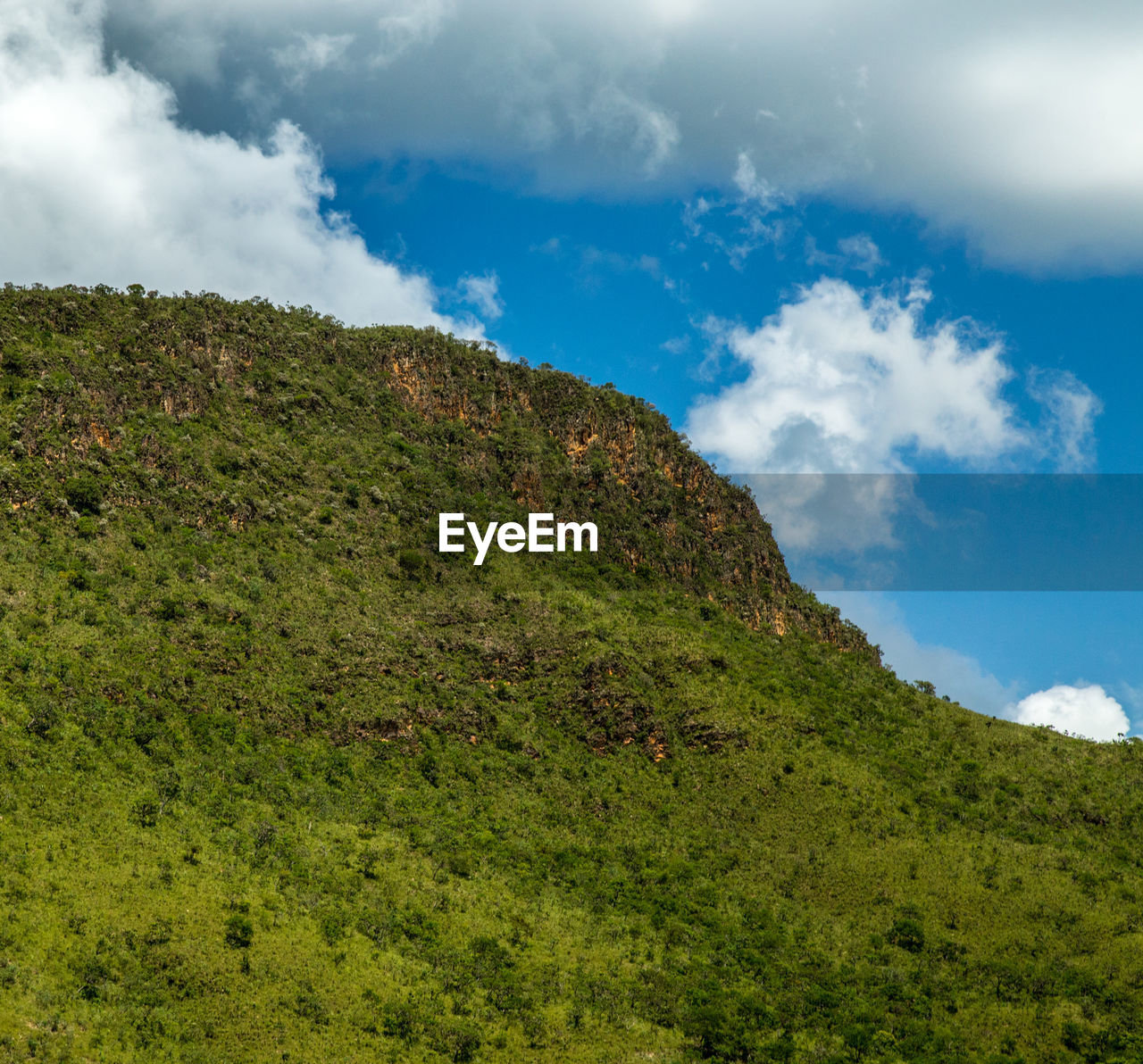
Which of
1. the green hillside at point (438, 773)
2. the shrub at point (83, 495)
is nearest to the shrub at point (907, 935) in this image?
the green hillside at point (438, 773)

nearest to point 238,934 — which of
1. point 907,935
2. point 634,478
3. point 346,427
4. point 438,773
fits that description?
point 438,773

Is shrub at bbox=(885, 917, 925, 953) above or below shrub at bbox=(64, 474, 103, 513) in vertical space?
below

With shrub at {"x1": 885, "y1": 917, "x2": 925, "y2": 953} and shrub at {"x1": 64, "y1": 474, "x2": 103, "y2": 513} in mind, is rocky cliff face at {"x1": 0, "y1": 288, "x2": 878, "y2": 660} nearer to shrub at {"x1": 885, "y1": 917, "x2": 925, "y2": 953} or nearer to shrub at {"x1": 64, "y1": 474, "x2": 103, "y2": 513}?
shrub at {"x1": 64, "y1": 474, "x2": 103, "y2": 513}

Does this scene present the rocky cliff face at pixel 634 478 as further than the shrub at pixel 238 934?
Yes

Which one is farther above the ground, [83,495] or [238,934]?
[83,495]

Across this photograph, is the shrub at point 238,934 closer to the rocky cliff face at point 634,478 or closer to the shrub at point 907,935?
the shrub at point 907,935

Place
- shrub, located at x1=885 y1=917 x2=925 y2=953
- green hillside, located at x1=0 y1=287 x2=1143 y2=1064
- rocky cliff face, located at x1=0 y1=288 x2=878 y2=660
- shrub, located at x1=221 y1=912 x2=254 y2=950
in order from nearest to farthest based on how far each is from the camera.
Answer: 1. shrub, located at x1=221 y1=912 x2=254 y2=950
2. green hillside, located at x1=0 y1=287 x2=1143 y2=1064
3. shrub, located at x1=885 y1=917 x2=925 y2=953
4. rocky cliff face, located at x1=0 y1=288 x2=878 y2=660

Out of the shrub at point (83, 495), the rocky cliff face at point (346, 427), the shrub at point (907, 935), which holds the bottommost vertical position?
the shrub at point (907, 935)

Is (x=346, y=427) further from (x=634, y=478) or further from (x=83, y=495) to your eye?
(x=634, y=478)

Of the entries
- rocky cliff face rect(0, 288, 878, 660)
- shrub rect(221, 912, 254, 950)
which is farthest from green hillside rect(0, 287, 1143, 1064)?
rocky cliff face rect(0, 288, 878, 660)

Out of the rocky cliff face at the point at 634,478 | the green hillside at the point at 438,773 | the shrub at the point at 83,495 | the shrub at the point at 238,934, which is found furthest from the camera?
the rocky cliff face at the point at 634,478
